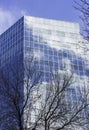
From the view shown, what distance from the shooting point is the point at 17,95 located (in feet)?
68.0

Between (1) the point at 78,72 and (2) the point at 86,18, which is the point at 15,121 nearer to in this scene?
(2) the point at 86,18

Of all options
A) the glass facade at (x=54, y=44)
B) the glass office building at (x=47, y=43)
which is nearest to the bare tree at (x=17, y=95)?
the glass facade at (x=54, y=44)

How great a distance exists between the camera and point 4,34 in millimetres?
76812

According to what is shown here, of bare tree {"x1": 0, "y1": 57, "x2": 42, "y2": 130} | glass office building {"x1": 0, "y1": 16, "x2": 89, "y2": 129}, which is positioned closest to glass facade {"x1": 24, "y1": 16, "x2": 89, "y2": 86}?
glass office building {"x1": 0, "y1": 16, "x2": 89, "y2": 129}

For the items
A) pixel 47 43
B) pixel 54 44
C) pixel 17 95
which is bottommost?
pixel 17 95

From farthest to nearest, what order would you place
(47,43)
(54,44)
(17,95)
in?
1. (54,44)
2. (47,43)
3. (17,95)

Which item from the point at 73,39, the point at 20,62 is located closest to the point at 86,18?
the point at 20,62

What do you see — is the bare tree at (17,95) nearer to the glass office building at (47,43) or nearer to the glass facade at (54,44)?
the glass facade at (54,44)

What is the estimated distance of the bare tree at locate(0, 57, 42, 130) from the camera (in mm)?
20047

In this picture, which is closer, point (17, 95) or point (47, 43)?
point (17, 95)

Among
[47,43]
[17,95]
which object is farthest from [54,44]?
[17,95]

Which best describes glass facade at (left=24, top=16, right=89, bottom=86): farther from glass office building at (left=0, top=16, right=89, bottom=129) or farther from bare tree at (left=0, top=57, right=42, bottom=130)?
bare tree at (left=0, top=57, right=42, bottom=130)

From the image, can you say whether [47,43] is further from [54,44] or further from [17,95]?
[17,95]

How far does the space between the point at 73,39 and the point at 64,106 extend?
185 feet
